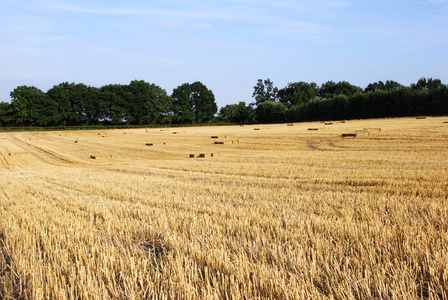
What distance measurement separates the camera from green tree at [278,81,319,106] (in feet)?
465

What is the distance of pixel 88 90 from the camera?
10712 cm

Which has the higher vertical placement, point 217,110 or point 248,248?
point 217,110

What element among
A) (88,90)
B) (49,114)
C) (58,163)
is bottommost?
(58,163)

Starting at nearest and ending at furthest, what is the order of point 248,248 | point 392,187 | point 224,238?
point 248,248 < point 224,238 < point 392,187

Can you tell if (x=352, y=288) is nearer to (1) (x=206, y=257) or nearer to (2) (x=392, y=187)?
(1) (x=206, y=257)

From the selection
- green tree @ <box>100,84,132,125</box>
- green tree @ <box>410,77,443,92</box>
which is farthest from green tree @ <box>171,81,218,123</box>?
green tree @ <box>410,77,443,92</box>

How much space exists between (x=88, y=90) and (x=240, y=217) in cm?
11353

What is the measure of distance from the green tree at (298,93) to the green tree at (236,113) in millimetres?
28088

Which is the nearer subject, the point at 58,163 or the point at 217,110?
the point at 58,163

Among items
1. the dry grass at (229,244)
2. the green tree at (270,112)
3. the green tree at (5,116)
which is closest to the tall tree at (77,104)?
the green tree at (5,116)

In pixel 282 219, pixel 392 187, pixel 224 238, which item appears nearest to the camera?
pixel 224 238

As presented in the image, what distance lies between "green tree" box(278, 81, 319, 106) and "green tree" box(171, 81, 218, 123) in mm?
36082

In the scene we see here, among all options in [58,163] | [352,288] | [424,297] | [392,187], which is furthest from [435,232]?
[58,163]

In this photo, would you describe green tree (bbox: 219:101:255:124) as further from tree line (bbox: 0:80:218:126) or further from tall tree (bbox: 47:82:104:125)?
tall tree (bbox: 47:82:104:125)
